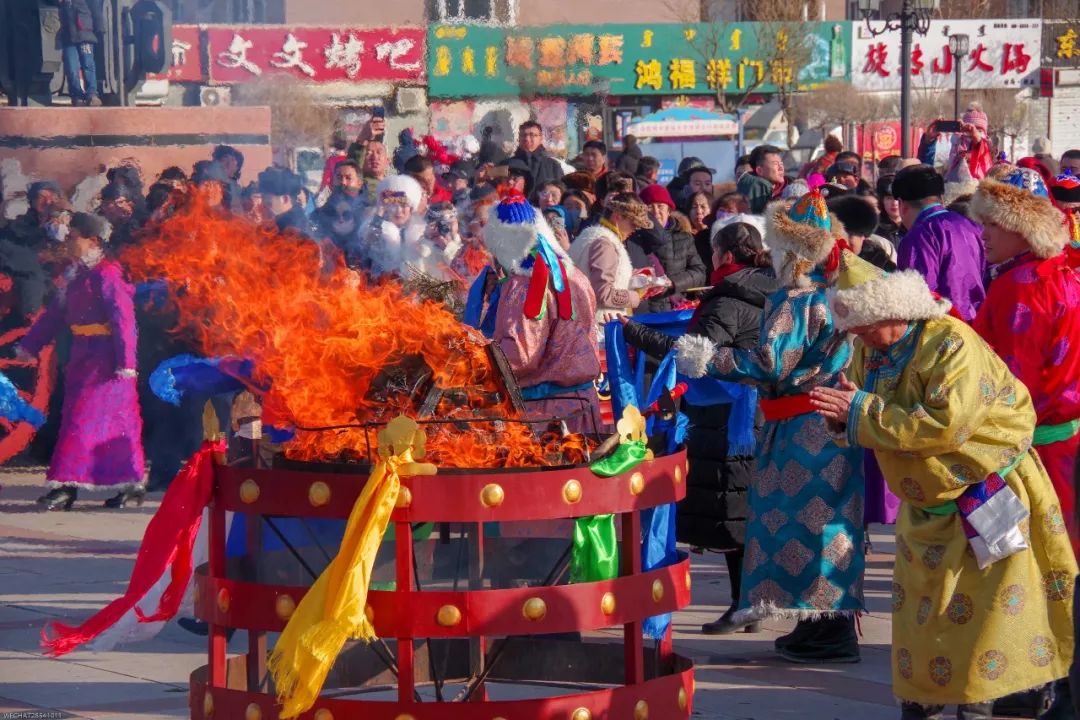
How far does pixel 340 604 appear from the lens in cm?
416

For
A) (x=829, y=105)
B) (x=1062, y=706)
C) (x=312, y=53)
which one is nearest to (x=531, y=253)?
(x=1062, y=706)

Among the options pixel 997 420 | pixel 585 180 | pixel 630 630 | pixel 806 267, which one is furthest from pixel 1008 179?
pixel 585 180

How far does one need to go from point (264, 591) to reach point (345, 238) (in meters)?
6.35

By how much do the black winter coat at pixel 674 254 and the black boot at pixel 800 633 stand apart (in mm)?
4535

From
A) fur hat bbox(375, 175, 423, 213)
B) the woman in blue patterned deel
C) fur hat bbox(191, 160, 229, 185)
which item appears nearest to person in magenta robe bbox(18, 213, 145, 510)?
fur hat bbox(375, 175, 423, 213)

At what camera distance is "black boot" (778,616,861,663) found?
6.68 meters

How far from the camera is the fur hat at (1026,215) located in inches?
241

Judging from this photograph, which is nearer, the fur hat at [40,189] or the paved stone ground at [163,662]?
the paved stone ground at [163,662]

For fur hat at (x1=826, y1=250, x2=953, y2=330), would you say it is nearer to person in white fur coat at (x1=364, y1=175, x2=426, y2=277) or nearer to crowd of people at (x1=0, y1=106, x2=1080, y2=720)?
crowd of people at (x1=0, y1=106, x2=1080, y2=720)

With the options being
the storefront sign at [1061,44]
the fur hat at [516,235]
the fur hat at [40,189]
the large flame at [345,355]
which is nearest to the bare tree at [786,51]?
the storefront sign at [1061,44]

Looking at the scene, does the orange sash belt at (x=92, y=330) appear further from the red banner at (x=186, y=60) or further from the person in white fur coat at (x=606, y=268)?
the red banner at (x=186, y=60)

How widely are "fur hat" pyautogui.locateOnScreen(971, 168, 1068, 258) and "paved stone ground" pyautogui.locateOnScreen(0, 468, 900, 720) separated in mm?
1746

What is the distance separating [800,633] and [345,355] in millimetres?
2669

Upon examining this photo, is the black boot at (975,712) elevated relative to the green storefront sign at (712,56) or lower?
lower
